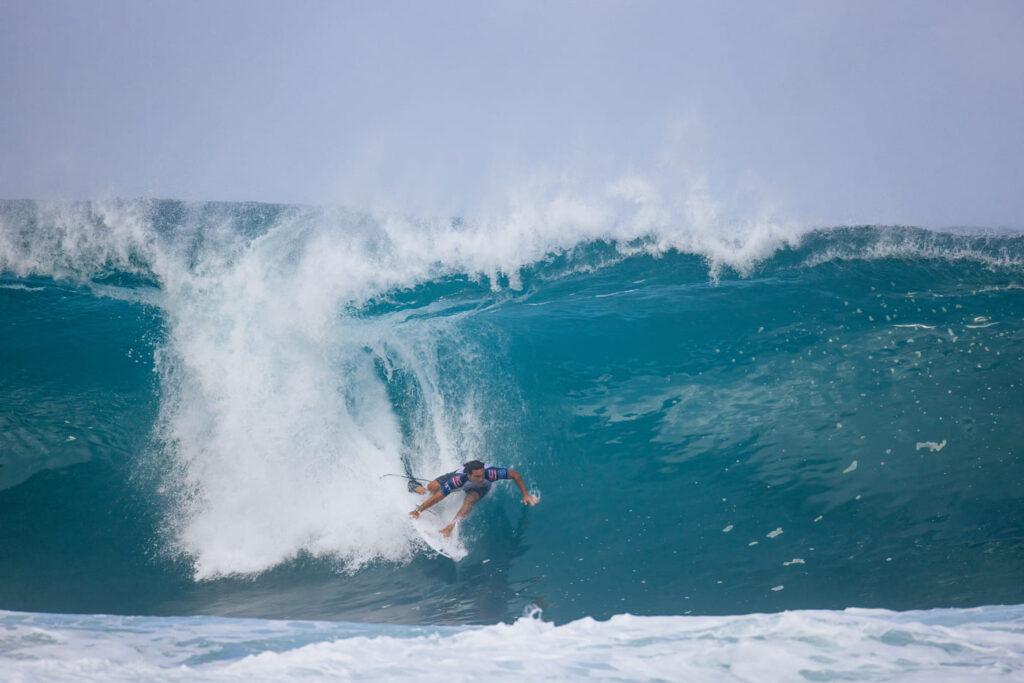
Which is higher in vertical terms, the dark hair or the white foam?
the dark hair

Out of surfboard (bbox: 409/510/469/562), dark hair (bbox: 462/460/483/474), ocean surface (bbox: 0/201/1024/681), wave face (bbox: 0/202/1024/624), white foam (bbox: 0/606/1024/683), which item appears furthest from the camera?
dark hair (bbox: 462/460/483/474)

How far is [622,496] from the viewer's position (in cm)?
614

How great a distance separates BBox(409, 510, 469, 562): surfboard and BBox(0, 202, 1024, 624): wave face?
104 millimetres

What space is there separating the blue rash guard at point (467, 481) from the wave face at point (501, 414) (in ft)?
1.24

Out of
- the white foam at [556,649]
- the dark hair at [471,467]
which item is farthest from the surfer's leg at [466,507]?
the white foam at [556,649]

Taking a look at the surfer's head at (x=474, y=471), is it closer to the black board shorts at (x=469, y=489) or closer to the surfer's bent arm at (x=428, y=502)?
the black board shorts at (x=469, y=489)

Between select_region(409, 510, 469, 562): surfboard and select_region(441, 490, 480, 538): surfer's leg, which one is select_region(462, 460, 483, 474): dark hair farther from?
select_region(409, 510, 469, 562): surfboard

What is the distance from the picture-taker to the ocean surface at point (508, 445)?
152 inches

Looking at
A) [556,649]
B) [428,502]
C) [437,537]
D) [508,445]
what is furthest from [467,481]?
[556,649]

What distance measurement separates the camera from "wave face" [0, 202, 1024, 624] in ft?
16.6

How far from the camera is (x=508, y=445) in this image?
6852 mm

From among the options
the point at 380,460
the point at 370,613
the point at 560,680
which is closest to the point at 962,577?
the point at 560,680

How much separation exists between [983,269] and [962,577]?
22.8 feet

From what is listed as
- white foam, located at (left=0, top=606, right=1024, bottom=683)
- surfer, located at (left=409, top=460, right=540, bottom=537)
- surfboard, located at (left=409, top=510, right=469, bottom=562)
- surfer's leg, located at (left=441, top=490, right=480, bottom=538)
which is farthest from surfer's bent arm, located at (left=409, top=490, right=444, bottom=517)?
white foam, located at (left=0, top=606, right=1024, bottom=683)
